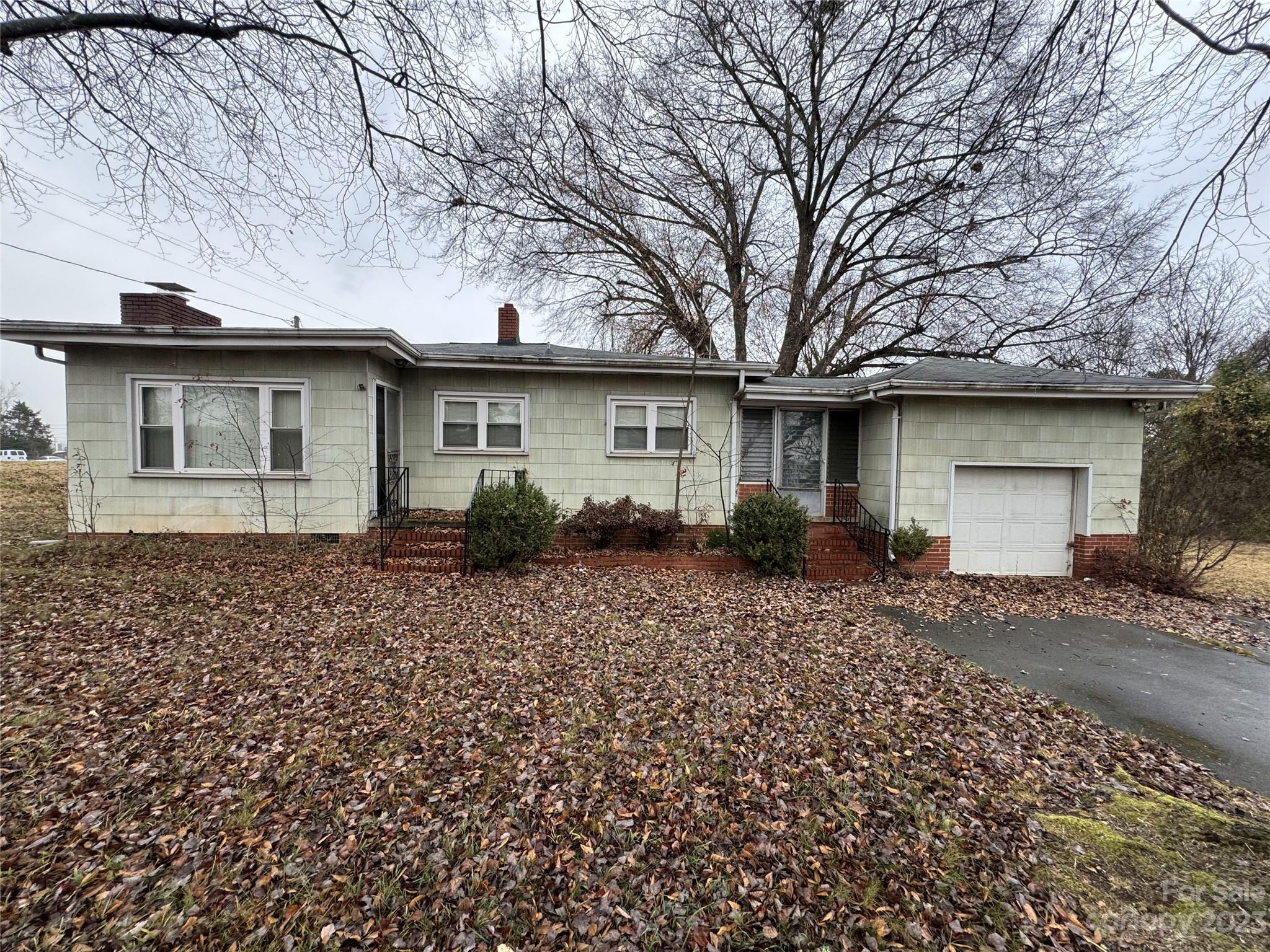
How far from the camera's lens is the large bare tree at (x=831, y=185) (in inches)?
157

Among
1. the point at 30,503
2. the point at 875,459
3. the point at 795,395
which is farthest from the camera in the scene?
the point at 30,503

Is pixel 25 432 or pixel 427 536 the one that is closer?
pixel 427 536

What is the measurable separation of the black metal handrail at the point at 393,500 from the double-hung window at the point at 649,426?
12.3 ft

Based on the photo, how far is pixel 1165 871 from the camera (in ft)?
8.15

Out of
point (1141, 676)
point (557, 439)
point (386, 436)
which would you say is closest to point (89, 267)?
point (386, 436)

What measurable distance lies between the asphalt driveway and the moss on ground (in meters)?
1.02

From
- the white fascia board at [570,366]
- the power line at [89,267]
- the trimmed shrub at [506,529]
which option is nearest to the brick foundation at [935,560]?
the white fascia board at [570,366]

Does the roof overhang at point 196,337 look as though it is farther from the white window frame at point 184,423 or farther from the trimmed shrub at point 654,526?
the trimmed shrub at point 654,526

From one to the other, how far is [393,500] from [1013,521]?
1083 centimetres

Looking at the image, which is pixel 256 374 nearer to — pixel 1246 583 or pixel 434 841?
pixel 434 841

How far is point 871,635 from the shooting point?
5793mm

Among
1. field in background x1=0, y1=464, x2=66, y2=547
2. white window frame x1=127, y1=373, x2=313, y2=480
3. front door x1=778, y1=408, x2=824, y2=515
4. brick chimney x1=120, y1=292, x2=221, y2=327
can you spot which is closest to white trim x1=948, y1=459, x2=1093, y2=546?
front door x1=778, y1=408, x2=824, y2=515

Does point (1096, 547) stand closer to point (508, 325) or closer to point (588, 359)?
point (588, 359)

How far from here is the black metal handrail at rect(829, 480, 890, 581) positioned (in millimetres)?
8852
